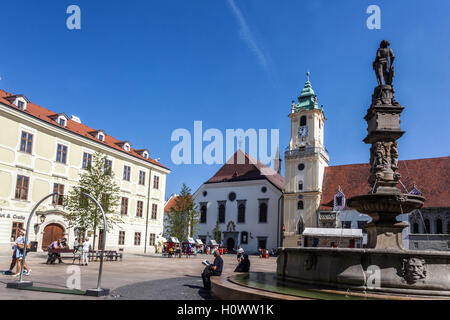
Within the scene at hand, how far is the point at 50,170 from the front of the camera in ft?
107

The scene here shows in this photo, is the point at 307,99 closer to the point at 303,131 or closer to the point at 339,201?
the point at 303,131

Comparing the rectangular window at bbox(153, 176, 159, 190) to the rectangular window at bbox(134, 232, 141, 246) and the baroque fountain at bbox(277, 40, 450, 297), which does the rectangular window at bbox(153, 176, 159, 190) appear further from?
the baroque fountain at bbox(277, 40, 450, 297)

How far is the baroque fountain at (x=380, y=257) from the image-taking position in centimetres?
816

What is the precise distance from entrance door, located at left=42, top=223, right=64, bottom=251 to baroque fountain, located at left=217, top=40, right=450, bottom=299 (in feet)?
83.5

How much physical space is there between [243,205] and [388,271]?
170 feet

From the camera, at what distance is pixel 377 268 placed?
8.40 meters

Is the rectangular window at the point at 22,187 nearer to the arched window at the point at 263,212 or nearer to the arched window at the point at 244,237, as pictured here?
the arched window at the point at 244,237

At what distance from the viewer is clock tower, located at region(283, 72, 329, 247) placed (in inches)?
2098

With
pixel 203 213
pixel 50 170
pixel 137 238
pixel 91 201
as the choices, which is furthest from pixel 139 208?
pixel 203 213

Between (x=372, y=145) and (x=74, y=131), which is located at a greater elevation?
(x=74, y=131)

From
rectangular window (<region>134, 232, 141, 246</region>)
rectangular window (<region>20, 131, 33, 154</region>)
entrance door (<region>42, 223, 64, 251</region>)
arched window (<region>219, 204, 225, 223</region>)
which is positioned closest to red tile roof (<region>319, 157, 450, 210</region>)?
arched window (<region>219, 204, 225, 223</region>)

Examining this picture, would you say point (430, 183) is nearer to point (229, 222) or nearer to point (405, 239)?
point (405, 239)
